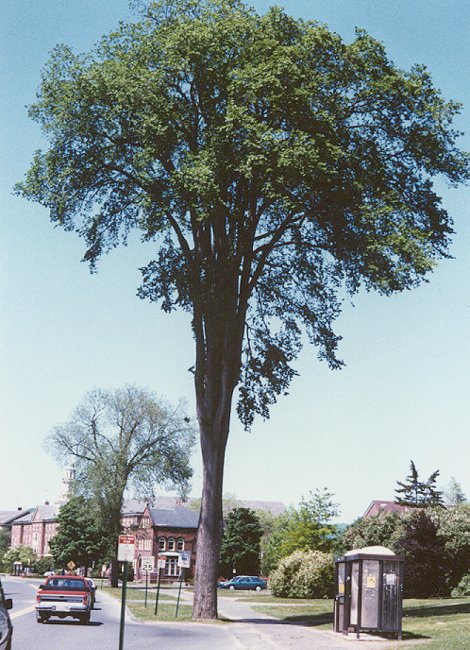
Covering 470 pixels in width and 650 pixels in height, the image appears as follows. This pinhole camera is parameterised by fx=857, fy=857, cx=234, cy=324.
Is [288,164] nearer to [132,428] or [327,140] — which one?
[327,140]

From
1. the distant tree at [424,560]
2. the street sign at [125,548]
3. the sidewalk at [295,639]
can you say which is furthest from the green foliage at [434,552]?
the street sign at [125,548]

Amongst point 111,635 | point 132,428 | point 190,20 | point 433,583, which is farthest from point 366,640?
A: point 132,428

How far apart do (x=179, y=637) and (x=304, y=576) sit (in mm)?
31186

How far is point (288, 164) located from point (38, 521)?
508 ft

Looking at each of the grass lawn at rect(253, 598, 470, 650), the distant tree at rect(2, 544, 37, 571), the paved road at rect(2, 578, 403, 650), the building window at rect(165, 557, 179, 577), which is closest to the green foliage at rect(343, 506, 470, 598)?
the grass lawn at rect(253, 598, 470, 650)

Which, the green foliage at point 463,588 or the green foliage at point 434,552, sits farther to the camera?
the green foliage at point 434,552

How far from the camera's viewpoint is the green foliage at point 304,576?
52469 millimetres

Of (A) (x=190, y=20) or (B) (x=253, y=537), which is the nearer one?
(A) (x=190, y=20)

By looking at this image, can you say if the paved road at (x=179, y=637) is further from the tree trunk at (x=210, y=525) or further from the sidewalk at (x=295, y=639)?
the tree trunk at (x=210, y=525)

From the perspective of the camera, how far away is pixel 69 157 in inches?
1179

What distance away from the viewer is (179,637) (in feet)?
74.4

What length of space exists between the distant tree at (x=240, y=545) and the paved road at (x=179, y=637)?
198ft

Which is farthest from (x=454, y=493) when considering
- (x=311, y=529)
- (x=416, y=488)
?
(x=311, y=529)

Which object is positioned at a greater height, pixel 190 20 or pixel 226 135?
pixel 190 20
